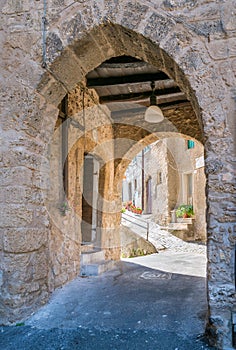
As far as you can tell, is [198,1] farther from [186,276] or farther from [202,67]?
[186,276]

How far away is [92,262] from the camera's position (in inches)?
198

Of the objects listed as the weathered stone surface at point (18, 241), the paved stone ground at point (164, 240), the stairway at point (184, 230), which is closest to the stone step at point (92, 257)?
the weathered stone surface at point (18, 241)

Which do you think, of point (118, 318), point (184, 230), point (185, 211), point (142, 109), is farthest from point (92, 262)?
point (185, 211)

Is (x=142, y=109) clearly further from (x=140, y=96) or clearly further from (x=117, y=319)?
(x=117, y=319)

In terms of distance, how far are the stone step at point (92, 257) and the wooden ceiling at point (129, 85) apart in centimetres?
273

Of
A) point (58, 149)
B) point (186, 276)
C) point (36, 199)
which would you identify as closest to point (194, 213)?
point (186, 276)

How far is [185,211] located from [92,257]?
775 cm

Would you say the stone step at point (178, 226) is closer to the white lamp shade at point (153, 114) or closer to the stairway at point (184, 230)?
the stairway at point (184, 230)

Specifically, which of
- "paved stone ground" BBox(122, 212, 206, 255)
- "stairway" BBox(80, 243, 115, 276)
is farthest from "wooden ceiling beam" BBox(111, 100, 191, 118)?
"paved stone ground" BBox(122, 212, 206, 255)

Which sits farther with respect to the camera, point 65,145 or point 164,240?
point 164,240

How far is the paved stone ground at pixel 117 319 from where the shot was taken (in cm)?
226

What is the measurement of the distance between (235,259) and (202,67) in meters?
1.46

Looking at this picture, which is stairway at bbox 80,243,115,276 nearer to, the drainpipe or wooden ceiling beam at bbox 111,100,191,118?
the drainpipe

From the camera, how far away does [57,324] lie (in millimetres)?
2605
